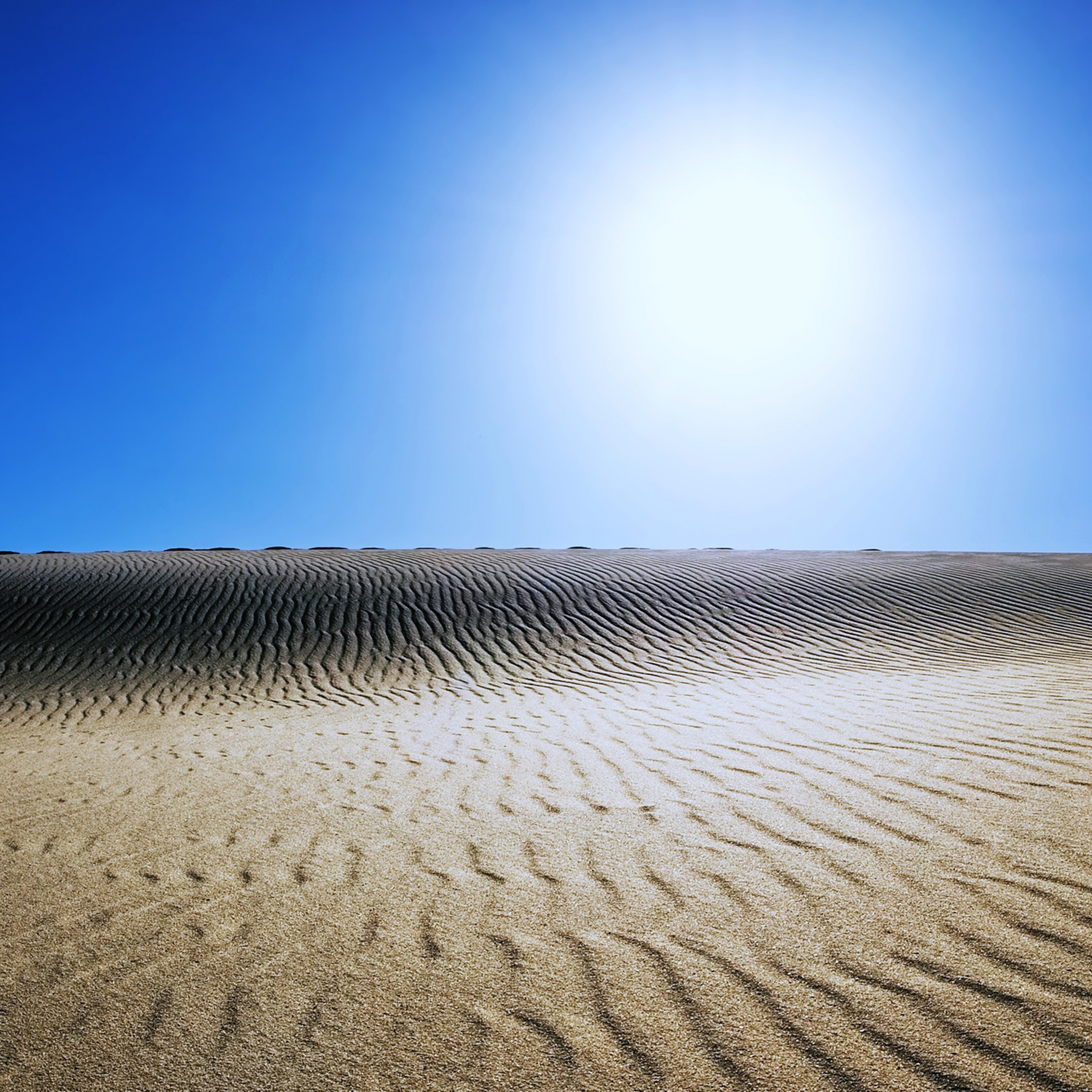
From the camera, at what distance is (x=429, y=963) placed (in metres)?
2.35

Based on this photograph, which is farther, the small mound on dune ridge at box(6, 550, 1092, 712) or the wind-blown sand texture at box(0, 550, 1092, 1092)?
the small mound on dune ridge at box(6, 550, 1092, 712)

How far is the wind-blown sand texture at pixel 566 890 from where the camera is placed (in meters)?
1.90

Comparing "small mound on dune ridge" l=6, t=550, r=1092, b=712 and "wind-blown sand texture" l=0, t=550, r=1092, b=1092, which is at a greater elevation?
A: "small mound on dune ridge" l=6, t=550, r=1092, b=712

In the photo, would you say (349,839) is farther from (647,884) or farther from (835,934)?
(835,934)

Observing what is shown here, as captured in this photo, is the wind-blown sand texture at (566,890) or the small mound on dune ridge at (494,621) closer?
the wind-blown sand texture at (566,890)

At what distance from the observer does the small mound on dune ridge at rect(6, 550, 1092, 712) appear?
9898 millimetres

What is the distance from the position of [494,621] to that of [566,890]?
32.7 ft

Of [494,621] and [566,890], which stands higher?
[494,621]

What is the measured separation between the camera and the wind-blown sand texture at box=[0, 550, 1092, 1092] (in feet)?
6.23

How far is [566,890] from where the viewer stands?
9.30 ft

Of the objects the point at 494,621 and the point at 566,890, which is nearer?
the point at 566,890

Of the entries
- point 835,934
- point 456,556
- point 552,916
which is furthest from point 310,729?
point 456,556

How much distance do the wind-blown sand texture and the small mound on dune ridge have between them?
5.20 feet

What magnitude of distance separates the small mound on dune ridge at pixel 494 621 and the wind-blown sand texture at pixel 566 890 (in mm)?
1586
